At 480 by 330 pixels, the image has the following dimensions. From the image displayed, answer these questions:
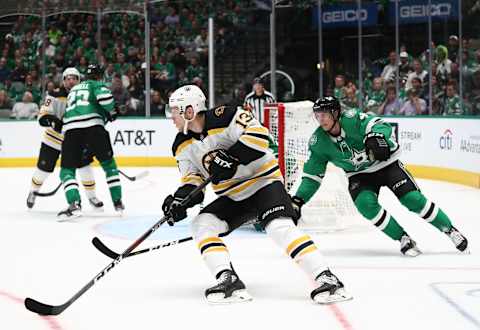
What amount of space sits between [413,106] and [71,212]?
5005 millimetres

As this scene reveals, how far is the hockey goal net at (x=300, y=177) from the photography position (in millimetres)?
6051

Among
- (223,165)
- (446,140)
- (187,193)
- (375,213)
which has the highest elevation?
(223,165)

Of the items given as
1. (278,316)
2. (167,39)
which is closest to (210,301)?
(278,316)

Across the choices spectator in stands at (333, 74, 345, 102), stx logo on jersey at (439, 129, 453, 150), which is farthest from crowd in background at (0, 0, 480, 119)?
stx logo on jersey at (439, 129, 453, 150)

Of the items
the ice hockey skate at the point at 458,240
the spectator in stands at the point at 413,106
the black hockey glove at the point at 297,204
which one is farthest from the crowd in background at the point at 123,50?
the black hockey glove at the point at 297,204

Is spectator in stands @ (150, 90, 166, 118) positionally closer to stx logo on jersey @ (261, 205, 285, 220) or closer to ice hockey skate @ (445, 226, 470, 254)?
ice hockey skate @ (445, 226, 470, 254)

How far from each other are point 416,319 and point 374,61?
26.4 ft

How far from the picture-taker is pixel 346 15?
11477mm

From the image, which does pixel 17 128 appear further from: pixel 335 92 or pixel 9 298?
pixel 9 298

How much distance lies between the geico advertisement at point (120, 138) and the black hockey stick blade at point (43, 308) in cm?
825

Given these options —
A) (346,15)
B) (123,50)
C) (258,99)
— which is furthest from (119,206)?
(123,50)

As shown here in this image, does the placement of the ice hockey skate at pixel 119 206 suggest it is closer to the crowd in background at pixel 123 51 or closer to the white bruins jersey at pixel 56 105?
the white bruins jersey at pixel 56 105

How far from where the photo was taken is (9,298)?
4.02 metres

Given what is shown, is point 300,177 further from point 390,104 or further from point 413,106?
point 390,104
